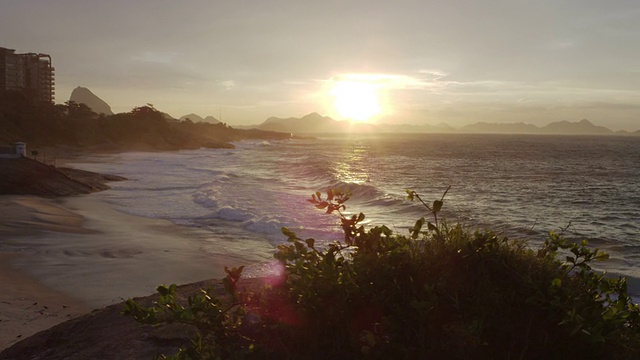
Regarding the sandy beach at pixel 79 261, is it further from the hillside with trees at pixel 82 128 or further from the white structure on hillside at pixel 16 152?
the hillside with trees at pixel 82 128

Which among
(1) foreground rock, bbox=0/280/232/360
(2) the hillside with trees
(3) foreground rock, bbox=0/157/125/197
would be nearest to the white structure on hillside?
(3) foreground rock, bbox=0/157/125/197

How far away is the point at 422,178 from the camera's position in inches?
1561

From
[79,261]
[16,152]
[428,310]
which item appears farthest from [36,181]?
[428,310]

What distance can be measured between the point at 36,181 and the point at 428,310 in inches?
937

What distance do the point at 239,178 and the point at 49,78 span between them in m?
95.0

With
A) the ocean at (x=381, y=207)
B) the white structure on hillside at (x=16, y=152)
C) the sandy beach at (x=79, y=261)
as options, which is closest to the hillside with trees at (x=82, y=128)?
the ocean at (x=381, y=207)

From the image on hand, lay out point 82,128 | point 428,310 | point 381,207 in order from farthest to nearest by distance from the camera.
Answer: point 82,128 → point 381,207 → point 428,310

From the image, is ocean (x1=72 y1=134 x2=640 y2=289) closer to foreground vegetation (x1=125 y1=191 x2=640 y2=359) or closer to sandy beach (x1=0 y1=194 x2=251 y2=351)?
sandy beach (x1=0 y1=194 x2=251 y2=351)

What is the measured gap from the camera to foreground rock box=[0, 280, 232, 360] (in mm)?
4480

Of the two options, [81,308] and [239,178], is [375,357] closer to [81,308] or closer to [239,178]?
[81,308]

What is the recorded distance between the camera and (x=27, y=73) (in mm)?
103500

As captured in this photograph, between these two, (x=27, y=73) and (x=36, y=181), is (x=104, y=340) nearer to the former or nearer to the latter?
(x=36, y=181)

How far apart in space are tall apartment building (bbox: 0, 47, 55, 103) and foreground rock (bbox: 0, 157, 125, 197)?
2965 inches

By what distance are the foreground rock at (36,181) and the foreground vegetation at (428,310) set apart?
71.7 ft
